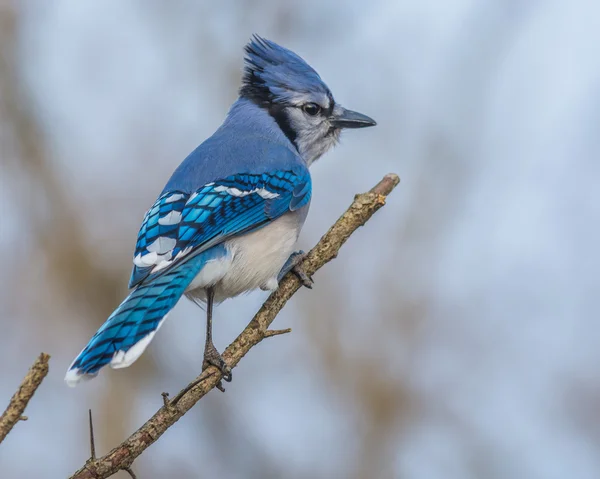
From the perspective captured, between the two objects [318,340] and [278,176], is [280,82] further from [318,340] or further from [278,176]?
[318,340]

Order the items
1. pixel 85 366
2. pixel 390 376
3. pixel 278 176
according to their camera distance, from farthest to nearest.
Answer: pixel 390 376, pixel 278 176, pixel 85 366

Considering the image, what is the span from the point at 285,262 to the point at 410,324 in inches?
83.3

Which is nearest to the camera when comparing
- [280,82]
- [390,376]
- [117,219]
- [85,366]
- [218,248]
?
[85,366]

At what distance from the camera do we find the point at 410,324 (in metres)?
4.95

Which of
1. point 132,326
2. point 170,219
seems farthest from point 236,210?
point 132,326

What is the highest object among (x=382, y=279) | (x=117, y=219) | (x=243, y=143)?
(x=243, y=143)

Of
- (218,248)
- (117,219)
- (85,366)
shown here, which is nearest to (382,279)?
(117,219)

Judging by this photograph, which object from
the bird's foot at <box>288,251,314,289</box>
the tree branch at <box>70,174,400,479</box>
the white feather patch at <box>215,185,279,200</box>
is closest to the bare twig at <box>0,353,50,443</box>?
the tree branch at <box>70,174,400,479</box>

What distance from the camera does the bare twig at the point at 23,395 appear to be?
156 cm

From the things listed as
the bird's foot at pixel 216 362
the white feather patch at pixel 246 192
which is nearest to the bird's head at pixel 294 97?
the white feather patch at pixel 246 192

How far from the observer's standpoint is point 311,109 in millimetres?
3609

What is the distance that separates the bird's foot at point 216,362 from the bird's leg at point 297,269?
1.35ft

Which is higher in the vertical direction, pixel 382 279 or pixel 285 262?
pixel 285 262

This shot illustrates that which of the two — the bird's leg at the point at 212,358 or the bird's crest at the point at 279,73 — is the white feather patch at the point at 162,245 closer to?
the bird's leg at the point at 212,358
